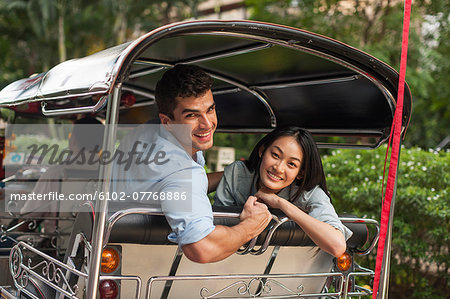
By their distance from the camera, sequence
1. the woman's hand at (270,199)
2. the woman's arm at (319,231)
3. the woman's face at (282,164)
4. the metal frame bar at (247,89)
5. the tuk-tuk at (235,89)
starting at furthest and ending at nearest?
the metal frame bar at (247,89) → the woman's face at (282,164) → the woman's hand at (270,199) → the woman's arm at (319,231) → the tuk-tuk at (235,89)

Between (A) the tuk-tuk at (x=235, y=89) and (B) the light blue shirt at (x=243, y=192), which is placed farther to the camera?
(B) the light blue shirt at (x=243, y=192)

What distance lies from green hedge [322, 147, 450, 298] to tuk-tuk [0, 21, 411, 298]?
1.10 meters

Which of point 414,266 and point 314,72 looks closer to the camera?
point 314,72

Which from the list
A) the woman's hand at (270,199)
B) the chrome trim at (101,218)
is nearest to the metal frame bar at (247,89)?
the woman's hand at (270,199)

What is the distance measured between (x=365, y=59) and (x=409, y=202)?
2.84 metres

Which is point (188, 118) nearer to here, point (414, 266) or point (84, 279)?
point (84, 279)

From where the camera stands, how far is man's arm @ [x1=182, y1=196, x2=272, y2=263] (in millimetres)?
2596

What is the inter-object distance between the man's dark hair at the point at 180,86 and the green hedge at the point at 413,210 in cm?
337

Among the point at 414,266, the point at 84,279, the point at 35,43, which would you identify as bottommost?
the point at 414,266

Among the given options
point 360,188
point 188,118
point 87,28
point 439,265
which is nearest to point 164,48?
point 188,118

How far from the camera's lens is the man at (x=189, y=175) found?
2.62m

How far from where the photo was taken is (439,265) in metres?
5.64

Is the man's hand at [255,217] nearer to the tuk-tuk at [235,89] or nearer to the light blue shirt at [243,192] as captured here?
the tuk-tuk at [235,89]

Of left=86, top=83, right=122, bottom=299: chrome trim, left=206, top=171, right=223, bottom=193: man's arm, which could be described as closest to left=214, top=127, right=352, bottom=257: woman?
left=206, top=171, right=223, bottom=193: man's arm
